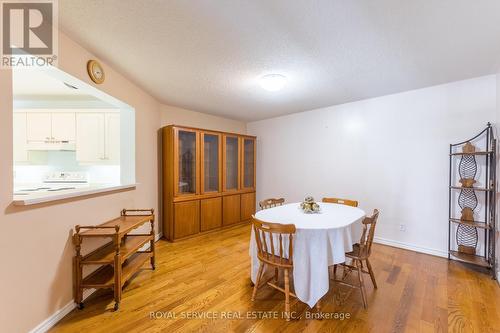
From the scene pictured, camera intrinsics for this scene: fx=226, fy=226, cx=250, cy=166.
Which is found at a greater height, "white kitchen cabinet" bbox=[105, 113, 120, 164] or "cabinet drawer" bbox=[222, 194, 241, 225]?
"white kitchen cabinet" bbox=[105, 113, 120, 164]

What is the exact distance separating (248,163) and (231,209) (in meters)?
1.06

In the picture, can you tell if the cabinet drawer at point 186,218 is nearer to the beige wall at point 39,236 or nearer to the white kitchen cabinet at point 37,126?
the beige wall at point 39,236

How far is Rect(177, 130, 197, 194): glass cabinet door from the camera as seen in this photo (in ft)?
12.2

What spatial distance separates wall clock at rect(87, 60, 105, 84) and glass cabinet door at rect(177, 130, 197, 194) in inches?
58.6

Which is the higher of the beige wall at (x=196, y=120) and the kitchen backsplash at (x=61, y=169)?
the beige wall at (x=196, y=120)

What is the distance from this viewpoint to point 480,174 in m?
2.76

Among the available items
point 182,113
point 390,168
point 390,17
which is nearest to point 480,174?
point 390,168

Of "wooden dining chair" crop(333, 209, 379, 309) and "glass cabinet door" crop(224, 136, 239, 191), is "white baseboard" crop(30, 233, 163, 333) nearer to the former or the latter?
"wooden dining chair" crop(333, 209, 379, 309)

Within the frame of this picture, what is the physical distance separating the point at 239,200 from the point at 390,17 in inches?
145

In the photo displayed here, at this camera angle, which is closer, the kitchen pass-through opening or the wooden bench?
the wooden bench

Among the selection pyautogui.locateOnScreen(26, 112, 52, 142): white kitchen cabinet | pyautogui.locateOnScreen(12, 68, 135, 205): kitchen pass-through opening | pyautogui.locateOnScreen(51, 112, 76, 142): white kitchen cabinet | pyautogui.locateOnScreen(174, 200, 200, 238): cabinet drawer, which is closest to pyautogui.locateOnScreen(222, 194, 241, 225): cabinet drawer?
pyautogui.locateOnScreen(174, 200, 200, 238): cabinet drawer

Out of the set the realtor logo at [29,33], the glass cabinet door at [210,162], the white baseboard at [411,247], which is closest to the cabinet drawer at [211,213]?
the glass cabinet door at [210,162]

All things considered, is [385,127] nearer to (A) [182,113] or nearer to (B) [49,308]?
(A) [182,113]

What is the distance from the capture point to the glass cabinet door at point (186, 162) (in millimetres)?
3725
